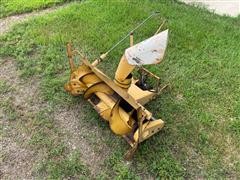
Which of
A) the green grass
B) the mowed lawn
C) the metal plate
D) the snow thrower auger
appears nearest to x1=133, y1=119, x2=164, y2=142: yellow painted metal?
the snow thrower auger

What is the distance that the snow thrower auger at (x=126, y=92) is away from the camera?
3.25m

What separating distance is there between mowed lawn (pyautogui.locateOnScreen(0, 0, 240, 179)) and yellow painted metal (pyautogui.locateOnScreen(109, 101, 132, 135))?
0.25 metres

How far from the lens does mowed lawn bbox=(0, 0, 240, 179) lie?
143 inches

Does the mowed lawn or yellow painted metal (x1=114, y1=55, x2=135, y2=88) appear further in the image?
the mowed lawn

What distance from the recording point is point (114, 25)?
525cm

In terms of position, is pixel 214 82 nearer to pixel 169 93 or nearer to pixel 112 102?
pixel 169 93

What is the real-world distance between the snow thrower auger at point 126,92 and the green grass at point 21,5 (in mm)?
2075

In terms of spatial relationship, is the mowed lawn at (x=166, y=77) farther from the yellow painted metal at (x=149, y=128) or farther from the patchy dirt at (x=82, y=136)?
the yellow painted metal at (x=149, y=128)

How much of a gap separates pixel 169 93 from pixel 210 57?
32.4 inches

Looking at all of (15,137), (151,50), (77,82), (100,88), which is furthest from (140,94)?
(15,137)

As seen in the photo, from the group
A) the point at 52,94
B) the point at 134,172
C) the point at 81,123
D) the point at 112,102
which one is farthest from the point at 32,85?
the point at 134,172

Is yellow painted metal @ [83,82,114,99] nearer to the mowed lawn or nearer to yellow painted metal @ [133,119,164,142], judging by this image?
the mowed lawn

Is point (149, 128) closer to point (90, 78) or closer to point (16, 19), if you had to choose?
point (90, 78)

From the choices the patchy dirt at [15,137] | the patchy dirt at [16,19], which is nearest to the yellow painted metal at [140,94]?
the patchy dirt at [15,137]
